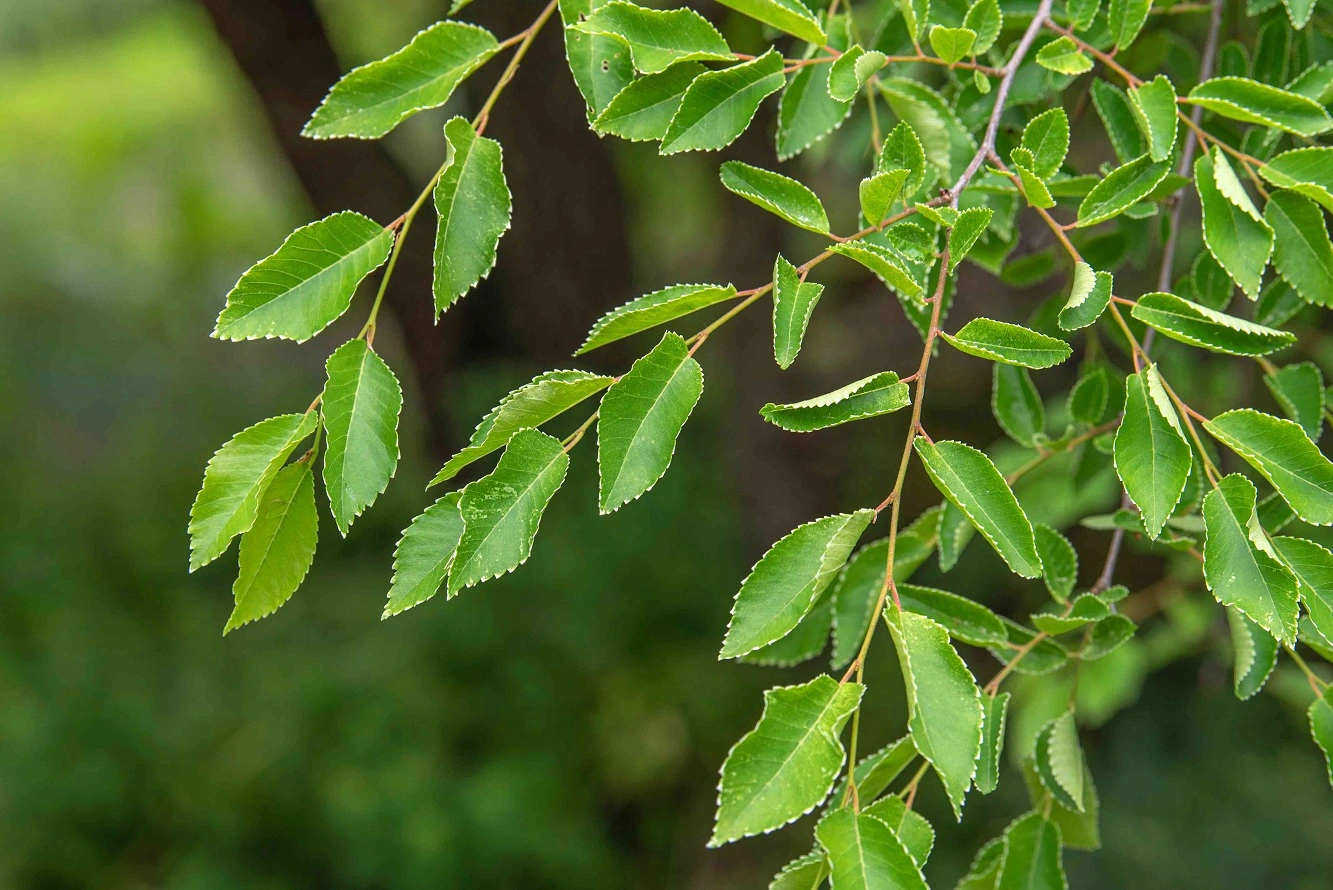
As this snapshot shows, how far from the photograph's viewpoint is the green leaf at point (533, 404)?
23.4 inches

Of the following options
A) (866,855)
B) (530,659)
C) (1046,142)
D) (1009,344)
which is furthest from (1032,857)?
(530,659)

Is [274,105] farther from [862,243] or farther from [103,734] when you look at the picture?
[862,243]

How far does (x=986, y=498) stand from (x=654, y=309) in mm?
209

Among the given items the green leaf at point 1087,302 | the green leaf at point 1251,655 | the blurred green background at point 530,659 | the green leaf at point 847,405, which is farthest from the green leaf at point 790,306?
the blurred green background at point 530,659

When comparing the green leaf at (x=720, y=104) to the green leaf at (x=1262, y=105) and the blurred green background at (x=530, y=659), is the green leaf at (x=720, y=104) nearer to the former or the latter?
the green leaf at (x=1262, y=105)

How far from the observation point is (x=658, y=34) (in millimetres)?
630

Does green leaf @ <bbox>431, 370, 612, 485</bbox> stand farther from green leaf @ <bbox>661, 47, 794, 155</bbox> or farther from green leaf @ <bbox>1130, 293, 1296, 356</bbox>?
green leaf @ <bbox>1130, 293, 1296, 356</bbox>

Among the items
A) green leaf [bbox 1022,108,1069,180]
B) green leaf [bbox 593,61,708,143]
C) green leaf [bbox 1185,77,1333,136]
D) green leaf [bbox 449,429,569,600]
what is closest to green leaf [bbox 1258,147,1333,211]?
green leaf [bbox 1185,77,1333,136]

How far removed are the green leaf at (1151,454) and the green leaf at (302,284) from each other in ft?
1.44

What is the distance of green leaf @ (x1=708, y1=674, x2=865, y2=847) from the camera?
0.53 meters

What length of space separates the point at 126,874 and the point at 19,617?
93 centimetres

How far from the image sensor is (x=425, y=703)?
8.00 feet

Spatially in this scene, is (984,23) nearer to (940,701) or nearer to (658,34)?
(658,34)

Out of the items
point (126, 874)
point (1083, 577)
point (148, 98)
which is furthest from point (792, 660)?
point (148, 98)
